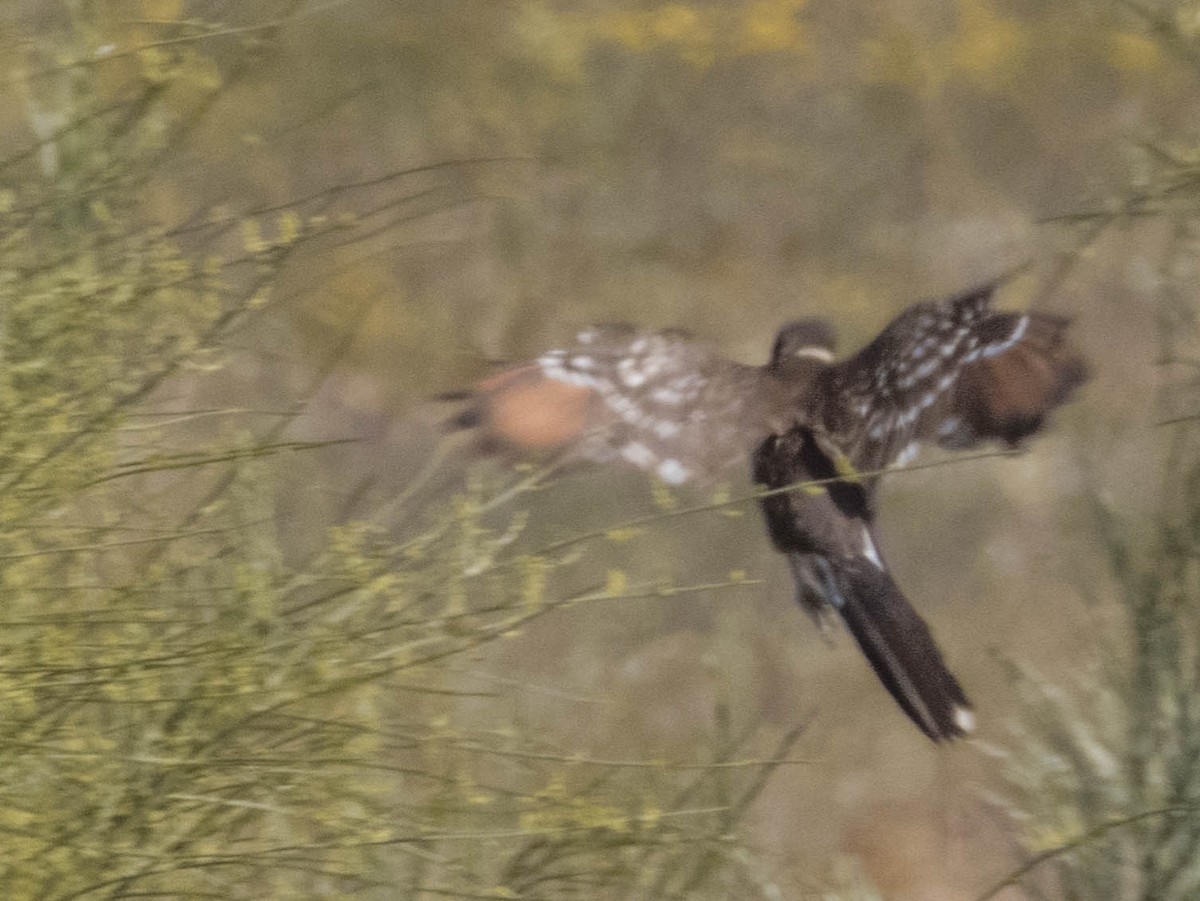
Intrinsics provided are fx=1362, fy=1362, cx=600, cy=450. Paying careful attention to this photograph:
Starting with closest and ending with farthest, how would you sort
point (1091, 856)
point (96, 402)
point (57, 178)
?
point (96, 402)
point (57, 178)
point (1091, 856)

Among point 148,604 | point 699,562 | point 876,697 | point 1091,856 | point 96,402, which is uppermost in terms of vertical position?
point 96,402

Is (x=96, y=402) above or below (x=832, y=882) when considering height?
above

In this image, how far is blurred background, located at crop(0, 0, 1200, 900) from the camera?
2.93 feet

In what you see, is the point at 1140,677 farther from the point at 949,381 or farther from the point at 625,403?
the point at 625,403

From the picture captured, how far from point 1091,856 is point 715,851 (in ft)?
0.91

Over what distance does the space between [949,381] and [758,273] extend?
15cm

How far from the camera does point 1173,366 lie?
0.92 m

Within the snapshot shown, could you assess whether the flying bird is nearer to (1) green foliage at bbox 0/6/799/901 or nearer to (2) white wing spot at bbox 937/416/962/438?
(2) white wing spot at bbox 937/416/962/438

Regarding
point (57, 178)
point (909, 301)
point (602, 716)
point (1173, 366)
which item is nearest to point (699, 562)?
point (602, 716)

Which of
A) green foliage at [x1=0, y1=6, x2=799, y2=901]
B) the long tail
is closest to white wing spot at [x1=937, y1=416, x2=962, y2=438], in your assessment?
the long tail

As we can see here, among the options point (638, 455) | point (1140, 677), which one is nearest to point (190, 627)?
point (638, 455)

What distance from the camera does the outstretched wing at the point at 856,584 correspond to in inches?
35.1

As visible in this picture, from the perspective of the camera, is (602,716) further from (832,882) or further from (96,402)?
(96,402)

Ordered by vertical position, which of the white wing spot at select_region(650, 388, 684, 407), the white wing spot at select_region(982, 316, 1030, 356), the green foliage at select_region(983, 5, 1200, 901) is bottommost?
the green foliage at select_region(983, 5, 1200, 901)
